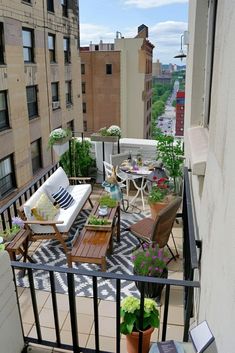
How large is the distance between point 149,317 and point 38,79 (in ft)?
37.9

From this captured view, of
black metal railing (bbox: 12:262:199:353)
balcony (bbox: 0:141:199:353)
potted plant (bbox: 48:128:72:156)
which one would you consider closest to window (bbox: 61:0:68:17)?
potted plant (bbox: 48:128:72:156)

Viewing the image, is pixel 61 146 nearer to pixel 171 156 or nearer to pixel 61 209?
pixel 61 209

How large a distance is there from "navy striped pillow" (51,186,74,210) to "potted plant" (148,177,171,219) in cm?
112

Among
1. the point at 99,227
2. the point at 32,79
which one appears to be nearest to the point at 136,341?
the point at 99,227

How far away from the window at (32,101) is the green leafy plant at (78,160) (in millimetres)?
6829

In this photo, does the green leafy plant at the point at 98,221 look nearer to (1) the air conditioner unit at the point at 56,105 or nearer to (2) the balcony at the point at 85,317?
(2) the balcony at the point at 85,317

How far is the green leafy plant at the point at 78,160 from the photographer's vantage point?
19.1 ft

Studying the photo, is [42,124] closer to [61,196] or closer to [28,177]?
[28,177]

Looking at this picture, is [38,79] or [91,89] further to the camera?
[91,89]

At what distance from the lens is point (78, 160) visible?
592cm

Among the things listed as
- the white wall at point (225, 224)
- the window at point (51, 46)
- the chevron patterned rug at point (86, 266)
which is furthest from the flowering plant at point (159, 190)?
the window at point (51, 46)

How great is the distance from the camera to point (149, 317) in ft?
7.39

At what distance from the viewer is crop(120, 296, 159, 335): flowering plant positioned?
87.3 inches

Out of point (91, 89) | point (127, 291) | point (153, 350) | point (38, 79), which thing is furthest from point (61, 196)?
point (91, 89)
